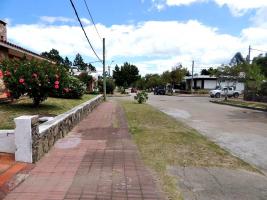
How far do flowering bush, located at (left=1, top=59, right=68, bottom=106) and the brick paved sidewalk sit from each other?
4.17 meters

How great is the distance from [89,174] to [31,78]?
7590 mm

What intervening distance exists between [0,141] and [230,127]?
33.9 feet

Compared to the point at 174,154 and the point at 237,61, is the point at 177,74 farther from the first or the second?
the point at 174,154

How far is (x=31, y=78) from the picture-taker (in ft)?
43.7

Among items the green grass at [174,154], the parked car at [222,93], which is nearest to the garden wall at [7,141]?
the green grass at [174,154]

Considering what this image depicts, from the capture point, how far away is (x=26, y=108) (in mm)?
13242

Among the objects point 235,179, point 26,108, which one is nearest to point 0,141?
point 235,179

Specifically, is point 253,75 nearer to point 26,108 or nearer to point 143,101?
point 143,101

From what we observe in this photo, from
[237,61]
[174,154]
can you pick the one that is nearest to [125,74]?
[237,61]

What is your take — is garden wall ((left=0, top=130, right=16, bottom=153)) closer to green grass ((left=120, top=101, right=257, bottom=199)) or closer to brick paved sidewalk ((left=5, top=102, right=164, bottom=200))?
brick paved sidewalk ((left=5, top=102, right=164, bottom=200))

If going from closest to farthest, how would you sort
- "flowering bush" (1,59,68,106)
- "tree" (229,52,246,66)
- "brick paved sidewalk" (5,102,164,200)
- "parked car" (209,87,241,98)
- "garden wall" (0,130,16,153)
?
"brick paved sidewalk" (5,102,164,200) < "garden wall" (0,130,16,153) < "flowering bush" (1,59,68,106) < "tree" (229,52,246,66) < "parked car" (209,87,241,98)

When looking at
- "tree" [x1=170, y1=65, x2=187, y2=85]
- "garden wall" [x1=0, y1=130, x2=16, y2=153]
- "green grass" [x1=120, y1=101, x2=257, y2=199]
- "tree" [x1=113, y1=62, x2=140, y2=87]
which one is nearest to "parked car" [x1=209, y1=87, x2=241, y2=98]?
"tree" [x1=170, y1=65, x2=187, y2=85]

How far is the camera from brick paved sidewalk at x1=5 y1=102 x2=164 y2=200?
18.0ft

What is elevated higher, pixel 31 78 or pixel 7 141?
pixel 31 78
